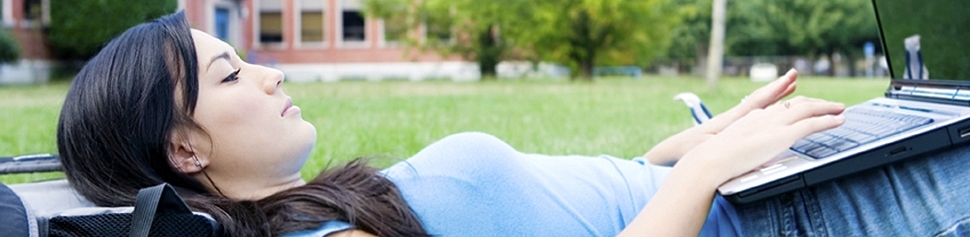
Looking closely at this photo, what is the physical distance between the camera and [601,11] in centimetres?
2144

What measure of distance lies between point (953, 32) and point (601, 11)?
1934cm

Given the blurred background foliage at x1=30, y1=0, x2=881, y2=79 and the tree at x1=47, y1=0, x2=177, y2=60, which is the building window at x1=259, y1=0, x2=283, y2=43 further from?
the tree at x1=47, y1=0, x2=177, y2=60

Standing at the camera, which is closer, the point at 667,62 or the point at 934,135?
the point at 934,135

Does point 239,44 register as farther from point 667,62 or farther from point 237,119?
point 237,119

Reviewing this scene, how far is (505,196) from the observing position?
147cm

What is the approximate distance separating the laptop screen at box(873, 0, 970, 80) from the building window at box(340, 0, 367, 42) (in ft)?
95.8

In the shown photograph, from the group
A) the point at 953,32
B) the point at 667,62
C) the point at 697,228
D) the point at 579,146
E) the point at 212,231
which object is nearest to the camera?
the point at 212,231

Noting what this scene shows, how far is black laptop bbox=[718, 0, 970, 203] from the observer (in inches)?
49.6

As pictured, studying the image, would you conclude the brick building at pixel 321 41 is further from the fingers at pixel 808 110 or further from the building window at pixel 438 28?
the fingers at pixel 808 110

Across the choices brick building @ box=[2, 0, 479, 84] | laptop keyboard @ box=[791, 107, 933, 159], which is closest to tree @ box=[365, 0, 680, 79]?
brick building @ box=[2, 0, 479, 84]

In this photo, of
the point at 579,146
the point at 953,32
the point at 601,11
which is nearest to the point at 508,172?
the point at 953,32

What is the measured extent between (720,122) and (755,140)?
1.99ft

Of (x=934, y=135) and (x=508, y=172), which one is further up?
(x=934, y=135)

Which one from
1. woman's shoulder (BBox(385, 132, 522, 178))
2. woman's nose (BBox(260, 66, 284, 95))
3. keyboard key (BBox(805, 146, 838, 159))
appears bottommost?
woman's shoulder (BBox(385, 132, 522, 178))
